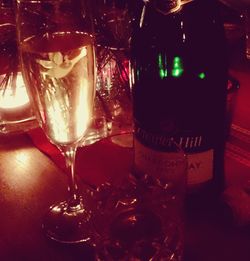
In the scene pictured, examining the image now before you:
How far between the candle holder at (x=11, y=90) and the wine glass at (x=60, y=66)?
0.19 meters

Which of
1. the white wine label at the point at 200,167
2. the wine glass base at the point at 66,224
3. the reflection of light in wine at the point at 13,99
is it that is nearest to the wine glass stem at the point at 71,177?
the wine glass base at the point at 66,224

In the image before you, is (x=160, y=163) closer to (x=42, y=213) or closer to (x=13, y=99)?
(x=42, y=213)

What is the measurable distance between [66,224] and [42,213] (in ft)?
0.13

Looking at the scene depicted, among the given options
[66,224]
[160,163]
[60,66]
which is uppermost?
[60,66]

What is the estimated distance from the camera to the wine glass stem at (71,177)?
69 centimetres

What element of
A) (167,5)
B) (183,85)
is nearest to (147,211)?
(183,85)

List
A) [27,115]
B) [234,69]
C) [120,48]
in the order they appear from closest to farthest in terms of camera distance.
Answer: [120,48], [27,115], [234,69]

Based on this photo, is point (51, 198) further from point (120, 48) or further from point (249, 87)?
point (249, 87)

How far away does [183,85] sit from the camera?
70 cm

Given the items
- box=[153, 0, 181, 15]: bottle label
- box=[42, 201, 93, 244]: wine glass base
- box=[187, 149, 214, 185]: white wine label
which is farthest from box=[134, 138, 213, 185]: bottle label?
box=[153, 0, 181, 15]: bottle label

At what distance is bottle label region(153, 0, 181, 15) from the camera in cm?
72

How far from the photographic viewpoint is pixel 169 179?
0.61 metres

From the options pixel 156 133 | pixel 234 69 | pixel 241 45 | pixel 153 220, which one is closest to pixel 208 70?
pixel 156 133

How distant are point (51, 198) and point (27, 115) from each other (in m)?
0.28
